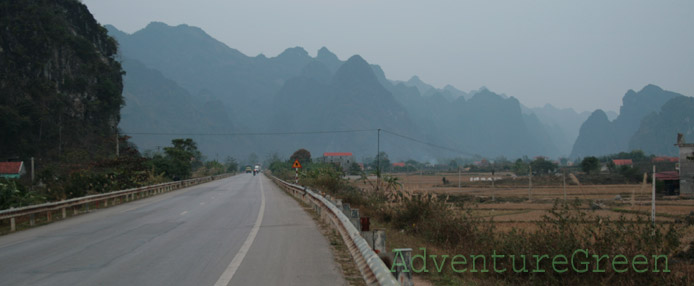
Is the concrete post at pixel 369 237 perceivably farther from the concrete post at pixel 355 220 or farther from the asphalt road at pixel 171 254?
the concrete post at pixel 355 220

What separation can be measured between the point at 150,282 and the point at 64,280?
1350 mm

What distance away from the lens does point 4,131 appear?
190 feet

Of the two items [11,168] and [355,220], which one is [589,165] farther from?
[355,220]

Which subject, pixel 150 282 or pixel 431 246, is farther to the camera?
pixel 431 246

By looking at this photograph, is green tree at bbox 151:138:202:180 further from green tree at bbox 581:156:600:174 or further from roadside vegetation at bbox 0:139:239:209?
green tree at bbox 581:156:600:174

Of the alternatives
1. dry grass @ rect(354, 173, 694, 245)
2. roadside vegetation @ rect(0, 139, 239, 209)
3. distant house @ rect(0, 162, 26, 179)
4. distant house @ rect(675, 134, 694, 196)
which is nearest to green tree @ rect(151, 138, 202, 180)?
roadside vegetation @ rect(0, 139, 239, 209)

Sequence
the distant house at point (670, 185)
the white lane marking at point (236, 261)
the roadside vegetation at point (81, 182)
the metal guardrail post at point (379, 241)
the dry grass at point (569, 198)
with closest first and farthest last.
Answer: the metal guardrail post at point (379, 241) < the white lane marking at point (236, 261) < the dry grass at point (569, 198) < the roadside vegetation at point (81, 182) < the distant house at point (670, 185)

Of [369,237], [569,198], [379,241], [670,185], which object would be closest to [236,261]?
[369,237]

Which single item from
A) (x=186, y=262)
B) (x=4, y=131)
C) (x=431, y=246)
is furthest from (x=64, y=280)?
(x=4, y=131)

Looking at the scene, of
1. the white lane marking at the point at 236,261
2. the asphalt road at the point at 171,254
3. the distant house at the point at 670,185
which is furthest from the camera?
the distant house at the point at 670,185

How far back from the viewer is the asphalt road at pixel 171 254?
7922 mm

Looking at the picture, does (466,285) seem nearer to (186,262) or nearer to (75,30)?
(186,262)

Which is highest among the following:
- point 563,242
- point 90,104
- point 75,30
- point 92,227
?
point 75,30

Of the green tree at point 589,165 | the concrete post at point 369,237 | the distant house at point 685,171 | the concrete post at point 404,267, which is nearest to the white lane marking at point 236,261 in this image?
the concrete post at point 369,237
